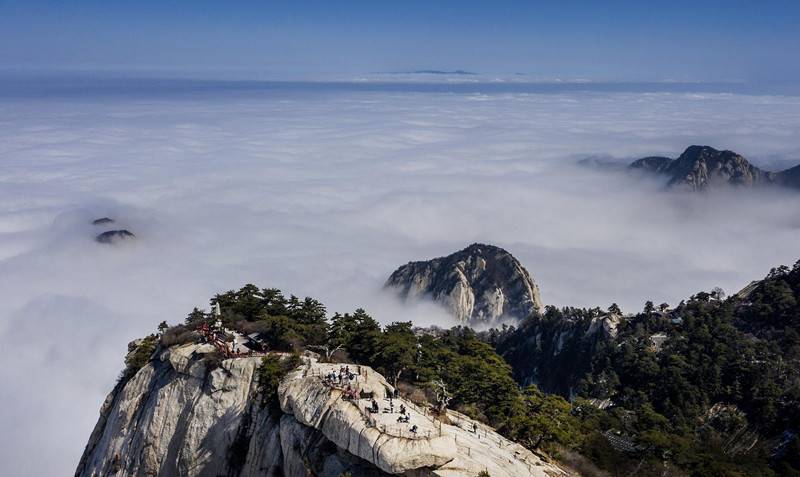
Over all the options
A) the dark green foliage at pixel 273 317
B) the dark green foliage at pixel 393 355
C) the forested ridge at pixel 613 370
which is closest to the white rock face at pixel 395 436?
the forested ridge at pixel 613 370

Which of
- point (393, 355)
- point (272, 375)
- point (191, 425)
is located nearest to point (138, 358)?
point (191, 425)

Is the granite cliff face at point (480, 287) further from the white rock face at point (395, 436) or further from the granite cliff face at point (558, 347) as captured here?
the white rock face at point (395, 436)

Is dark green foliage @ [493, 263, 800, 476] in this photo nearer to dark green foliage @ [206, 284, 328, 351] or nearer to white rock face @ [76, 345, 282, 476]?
dark green foliage @ [206, 284, 328, 351]

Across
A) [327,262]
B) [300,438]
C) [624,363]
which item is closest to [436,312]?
[624,363]

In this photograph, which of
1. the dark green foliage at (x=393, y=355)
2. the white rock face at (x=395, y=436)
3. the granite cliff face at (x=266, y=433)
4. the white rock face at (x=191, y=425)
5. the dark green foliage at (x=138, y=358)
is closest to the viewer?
the white rock face at (x=395, y=436)

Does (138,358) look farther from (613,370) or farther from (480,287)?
(480,287)

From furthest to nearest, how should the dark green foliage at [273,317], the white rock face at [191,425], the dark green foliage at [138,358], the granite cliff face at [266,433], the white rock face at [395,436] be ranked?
1. the dark green foliage at [138,358]
2. the dark green foliage at [273,317]
3. the white rock face at [191,425]
4. the granite cliff face at [266,433]
5. the white rock face at [395,436]

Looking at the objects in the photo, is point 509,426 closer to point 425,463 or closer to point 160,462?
point 425,463
